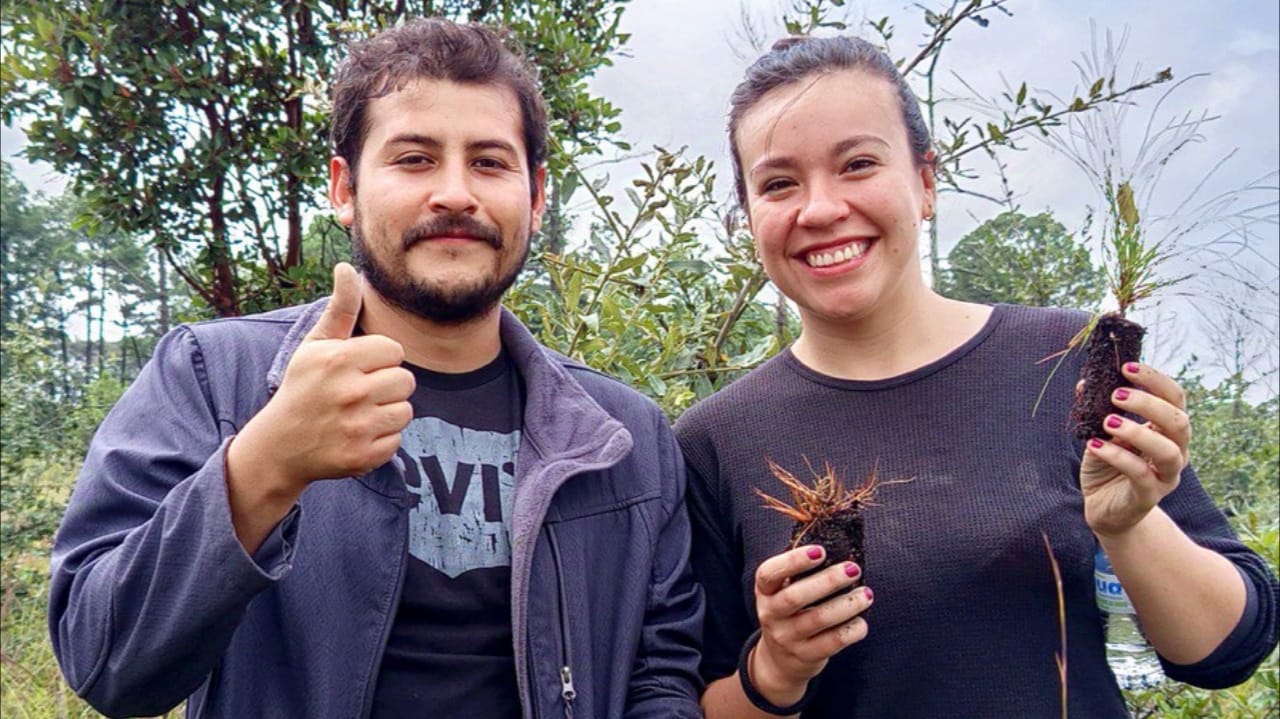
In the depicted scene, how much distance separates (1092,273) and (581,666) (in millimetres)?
1342

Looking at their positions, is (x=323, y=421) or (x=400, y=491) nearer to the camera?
(x=323, y=421)

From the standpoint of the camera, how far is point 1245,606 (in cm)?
156

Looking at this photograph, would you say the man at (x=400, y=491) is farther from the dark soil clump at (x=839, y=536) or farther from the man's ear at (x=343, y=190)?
the dark soil clump at (x=839, y=536)

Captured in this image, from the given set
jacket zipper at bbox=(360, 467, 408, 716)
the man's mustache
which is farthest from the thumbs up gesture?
the man's mustache

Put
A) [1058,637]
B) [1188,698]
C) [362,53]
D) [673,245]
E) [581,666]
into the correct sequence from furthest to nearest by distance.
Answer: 1. [673,245]
2. [1188,698]
3. [362,53]
4. [581,666]
5. [1058,637]

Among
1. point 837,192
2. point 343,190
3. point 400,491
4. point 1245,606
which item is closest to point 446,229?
point 343,190

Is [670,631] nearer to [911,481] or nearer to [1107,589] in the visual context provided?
[911,481]

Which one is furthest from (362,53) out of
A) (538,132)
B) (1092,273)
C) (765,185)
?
(1092,273)

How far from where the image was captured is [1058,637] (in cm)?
161

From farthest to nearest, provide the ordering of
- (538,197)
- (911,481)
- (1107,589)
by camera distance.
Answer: (538,197), (911,481), (1107,589)

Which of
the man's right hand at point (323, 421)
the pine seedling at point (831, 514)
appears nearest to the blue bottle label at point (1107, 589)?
the pine seedling at point (831, 514)

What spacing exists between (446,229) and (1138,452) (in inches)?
51.9

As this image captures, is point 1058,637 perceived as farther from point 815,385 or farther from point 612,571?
point 612,571

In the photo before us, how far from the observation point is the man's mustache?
6.07 feet
